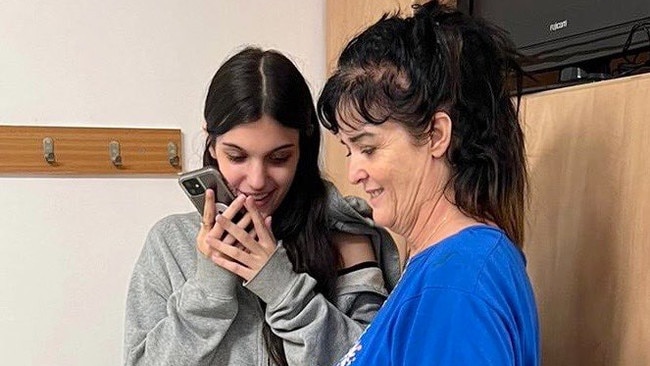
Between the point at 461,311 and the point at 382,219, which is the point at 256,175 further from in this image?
the point at 461,311

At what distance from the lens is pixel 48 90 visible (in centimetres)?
158

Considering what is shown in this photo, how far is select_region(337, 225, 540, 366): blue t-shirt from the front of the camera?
1.94 feet

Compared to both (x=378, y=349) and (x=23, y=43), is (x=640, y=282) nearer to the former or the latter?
(x=378, y=349)

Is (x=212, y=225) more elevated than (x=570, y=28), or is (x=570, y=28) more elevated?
(x=570, y=28)

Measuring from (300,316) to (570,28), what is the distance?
2.14ft

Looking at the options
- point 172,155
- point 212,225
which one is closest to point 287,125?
point 212,225

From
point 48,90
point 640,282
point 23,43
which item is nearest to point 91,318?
point 48,90

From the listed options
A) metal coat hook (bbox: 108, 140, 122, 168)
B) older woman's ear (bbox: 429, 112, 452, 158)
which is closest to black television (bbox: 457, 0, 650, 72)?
older woman's ear (bbox: 429, 112, 452, 158)

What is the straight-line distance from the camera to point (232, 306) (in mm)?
1011

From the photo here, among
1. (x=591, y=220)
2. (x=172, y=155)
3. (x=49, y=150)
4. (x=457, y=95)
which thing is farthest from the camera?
(x=172, y=155)

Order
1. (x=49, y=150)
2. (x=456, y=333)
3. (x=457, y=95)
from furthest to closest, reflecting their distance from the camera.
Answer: (x=49, y=150) < (x=457, y=95) < (x=456, y=333)

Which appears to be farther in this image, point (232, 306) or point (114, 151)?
point (114, 151)

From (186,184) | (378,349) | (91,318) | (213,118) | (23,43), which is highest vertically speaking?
(23,43)

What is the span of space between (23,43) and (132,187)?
42 centimetres
